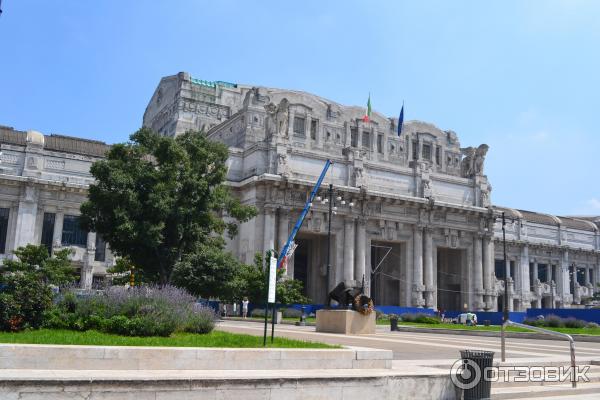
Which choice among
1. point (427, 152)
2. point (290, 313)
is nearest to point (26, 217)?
point (290, 313)

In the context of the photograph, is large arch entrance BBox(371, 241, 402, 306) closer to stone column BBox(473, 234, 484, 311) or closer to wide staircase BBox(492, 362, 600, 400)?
stone column BBox(473, 234, 484, 311)

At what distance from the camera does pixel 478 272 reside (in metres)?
68.8

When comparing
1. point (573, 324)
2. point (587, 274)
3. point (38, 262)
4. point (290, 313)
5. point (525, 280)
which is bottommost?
point (290, 313)

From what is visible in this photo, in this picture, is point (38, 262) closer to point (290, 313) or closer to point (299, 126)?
point (290, 313)

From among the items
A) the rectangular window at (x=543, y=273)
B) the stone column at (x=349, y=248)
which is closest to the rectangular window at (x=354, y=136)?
the stone column at (x=349, y=248)

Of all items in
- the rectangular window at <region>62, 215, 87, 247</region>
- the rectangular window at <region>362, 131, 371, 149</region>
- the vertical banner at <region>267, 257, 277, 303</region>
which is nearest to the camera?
the vertical banner at <region>267, 257, 277, 303</region>

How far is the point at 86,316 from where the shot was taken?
47.6ft

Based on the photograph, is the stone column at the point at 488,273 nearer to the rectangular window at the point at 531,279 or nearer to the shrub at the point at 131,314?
the rectangular window at the point at 531,279

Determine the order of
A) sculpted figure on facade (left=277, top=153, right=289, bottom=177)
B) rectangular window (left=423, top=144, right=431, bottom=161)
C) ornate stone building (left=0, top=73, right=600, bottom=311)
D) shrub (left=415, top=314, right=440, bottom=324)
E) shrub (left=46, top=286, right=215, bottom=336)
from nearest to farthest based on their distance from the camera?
shrub (left=46, top=286, right=215, bottom=336) < shrub (left=415, top=314, right=440, bottom=324) < ornate stone building (left=0, top=73, right=600, bottom=311) < sculpted figure on facade (left=277, top=153, right=289, bottom=177) < rectangular window (left=423, top=144, right=431, bottom=161)

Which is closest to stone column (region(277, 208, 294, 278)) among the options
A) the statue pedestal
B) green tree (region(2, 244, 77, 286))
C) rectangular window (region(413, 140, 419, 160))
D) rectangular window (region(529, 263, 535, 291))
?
green tree (region(2, 244, 77, 286))

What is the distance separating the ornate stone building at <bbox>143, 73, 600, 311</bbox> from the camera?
5875 cm

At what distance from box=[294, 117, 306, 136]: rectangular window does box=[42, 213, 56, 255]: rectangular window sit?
2997 centimetres

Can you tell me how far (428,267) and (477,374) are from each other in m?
54.6

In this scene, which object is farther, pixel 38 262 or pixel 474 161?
Answer: pixel 474 161
